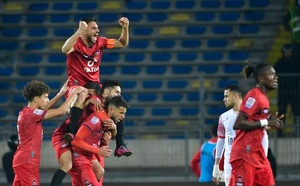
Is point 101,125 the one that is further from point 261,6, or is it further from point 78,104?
point 261,6

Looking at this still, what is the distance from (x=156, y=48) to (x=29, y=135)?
949 cm

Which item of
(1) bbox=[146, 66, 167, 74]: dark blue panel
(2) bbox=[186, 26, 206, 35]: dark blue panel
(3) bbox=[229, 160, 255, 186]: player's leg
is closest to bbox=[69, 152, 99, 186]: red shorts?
(3) bbox=[229, 160, 255, 186]: player's leg

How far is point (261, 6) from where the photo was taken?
877 inches

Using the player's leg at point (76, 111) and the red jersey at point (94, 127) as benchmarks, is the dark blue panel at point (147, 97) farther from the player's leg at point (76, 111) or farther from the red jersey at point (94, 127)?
the red jersey at point (94, 127)

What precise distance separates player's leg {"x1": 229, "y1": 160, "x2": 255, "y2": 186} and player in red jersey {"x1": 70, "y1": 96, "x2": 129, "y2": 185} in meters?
1.60

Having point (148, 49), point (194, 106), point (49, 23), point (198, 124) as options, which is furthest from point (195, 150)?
point (49, 23)

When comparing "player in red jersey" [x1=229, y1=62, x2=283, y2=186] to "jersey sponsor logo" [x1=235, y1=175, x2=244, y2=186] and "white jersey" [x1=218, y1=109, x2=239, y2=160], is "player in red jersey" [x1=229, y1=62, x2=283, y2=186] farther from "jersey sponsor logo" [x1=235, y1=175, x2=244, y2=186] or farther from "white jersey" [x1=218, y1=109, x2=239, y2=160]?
"white jersey" [x1=218, y1=109, x2=239, y2=160]

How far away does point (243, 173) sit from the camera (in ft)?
38.4

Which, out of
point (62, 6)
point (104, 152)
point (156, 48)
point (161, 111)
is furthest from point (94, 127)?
point (62, 6)

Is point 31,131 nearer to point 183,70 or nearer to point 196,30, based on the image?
point 183,70

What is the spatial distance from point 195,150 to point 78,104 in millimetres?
6232

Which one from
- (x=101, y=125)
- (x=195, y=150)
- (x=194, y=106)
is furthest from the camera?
(x=194, y=106)

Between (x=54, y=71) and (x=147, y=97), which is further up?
(x=54, y=71)

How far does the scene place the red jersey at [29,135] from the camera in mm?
12758
